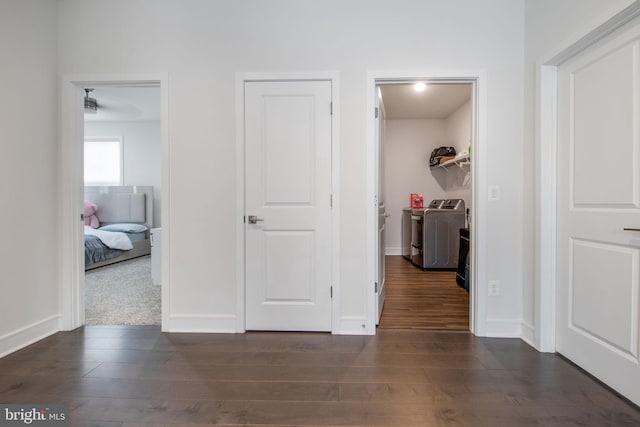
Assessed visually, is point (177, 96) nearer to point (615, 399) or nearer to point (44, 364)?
point (44, 364)

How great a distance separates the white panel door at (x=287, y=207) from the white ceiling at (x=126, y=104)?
2.77 meters

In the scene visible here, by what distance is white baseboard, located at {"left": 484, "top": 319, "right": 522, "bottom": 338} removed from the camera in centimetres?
237

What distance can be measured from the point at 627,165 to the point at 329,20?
2110mm

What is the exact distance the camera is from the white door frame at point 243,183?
241 centimetres

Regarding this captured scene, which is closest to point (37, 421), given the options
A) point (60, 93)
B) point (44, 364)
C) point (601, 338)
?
point (44, 364)

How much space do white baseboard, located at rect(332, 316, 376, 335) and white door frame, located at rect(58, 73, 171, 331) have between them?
1.36 meters

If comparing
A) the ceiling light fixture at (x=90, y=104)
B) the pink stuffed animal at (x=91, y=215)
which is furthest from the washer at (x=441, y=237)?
the pink stuffed animal at (x=91, y=215)

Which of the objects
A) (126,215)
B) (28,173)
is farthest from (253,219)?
(126,215)

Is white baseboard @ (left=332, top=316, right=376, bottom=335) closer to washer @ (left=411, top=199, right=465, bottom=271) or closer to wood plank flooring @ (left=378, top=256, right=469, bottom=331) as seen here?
wood plank flooring @ (left=378, top=256, right=469, bottom=331)

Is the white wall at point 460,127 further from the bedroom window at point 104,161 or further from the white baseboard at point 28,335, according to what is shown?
the bedroom window at point 104,161

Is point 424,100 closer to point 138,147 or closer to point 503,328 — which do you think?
point 503,328

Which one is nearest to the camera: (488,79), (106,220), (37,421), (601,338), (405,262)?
(37,421)

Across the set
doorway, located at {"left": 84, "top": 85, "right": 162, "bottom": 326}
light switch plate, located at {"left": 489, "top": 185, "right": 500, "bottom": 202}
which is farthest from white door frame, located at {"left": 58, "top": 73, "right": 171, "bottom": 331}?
light switch plate, located at {"left": 489, "top": 185, "right": 500, "bottom": 202}

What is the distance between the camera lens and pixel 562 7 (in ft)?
6.46
